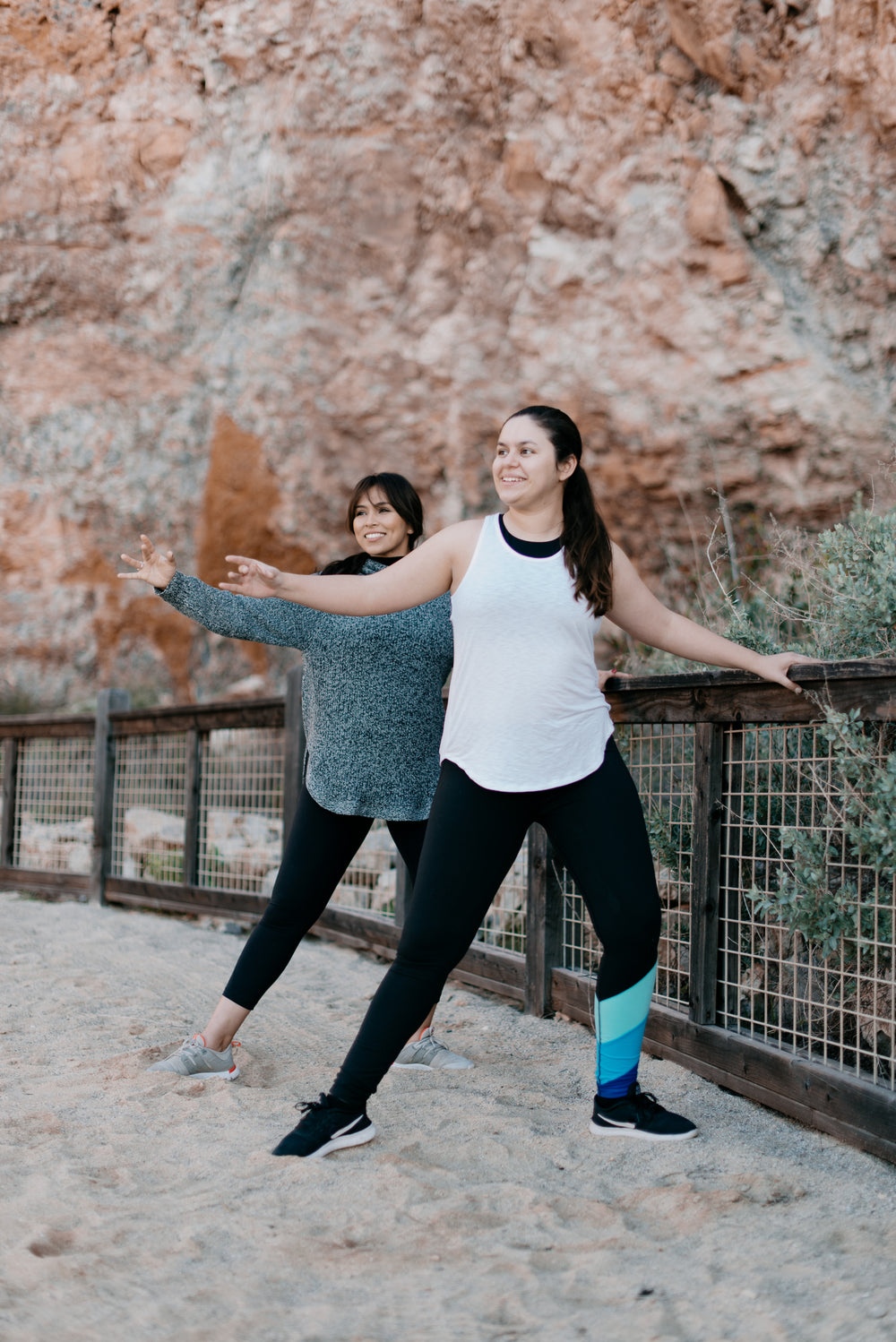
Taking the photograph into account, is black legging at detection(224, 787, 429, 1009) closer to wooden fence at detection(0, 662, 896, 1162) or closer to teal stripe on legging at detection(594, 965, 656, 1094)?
teal stripe on legging at detection(594, 965, 656, 1094)

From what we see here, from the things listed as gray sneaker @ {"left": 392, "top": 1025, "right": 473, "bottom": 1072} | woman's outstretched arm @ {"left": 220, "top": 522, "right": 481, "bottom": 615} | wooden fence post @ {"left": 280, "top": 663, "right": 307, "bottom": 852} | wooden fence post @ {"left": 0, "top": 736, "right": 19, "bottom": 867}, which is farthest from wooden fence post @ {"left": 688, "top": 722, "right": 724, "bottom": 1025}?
wooden fence post @ {"left": 0, "top": 736, "right": 19, "bottom": 867}

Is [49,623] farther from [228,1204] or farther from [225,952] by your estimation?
[228,1204]

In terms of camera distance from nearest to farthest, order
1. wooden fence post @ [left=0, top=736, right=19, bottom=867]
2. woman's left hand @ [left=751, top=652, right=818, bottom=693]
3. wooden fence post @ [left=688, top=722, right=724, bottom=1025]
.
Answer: woman's left hand @ [left=751, top=652, right=818, bottom=693], wooden fence post @ [left=688, top=722, right=724, bottom=1025], wooden fence post @ [left=0, top=736, right=19, bottom=867]

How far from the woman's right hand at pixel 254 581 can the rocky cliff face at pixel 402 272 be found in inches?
251

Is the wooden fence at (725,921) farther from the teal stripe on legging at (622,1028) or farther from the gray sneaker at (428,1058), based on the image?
the gray sneaker at (428,1058)

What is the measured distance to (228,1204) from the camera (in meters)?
2.38

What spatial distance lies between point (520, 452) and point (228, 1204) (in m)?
1.80

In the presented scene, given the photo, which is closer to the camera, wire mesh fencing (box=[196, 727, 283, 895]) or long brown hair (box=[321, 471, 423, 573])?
long brown hair (box=[321, 471, 423, 573])

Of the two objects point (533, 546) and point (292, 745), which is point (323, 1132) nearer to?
point (533, 546)

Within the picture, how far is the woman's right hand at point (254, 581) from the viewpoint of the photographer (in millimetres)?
2572

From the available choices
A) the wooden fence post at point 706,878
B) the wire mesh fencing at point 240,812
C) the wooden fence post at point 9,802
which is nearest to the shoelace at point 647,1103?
the wooden fence post at point 706,878

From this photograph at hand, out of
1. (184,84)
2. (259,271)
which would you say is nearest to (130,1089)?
(259,271)

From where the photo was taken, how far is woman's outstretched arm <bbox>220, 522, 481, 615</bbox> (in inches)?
103

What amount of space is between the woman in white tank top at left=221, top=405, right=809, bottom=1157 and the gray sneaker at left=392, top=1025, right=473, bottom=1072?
879 millimetres
